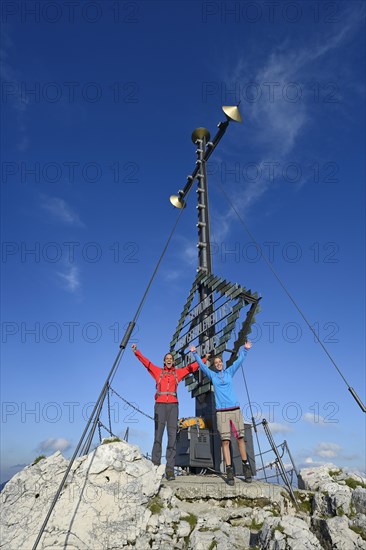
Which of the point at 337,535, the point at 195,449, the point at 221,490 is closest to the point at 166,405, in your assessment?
the point at 195,449

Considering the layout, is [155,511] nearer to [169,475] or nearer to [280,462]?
[169,475]

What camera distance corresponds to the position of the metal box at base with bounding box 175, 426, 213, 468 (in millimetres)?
8664

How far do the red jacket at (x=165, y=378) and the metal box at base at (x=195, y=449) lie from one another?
Result: 3.72 feet

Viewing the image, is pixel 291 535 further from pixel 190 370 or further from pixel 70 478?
pixel 190 370

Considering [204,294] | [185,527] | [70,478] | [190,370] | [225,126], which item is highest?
[225,126]

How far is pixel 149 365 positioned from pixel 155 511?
3610mm

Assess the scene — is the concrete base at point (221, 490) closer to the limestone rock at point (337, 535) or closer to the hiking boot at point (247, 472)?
the hiking boot at point (247, 472)

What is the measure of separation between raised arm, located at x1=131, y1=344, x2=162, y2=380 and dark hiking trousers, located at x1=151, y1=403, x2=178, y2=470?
80 cm

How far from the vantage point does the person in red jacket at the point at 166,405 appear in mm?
7938

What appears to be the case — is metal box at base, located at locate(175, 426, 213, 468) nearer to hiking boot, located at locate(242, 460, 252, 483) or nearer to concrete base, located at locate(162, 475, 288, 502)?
hiking boot, located at locate(242, 460, 252, 483)

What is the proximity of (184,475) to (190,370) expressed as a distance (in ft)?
8.23

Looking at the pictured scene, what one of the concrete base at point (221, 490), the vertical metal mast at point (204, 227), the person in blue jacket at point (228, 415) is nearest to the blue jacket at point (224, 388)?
the person in blue jacket at point (228, 415)

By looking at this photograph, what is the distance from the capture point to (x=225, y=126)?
14305 millimetres

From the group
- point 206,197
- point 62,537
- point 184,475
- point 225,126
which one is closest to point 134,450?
point 62,537
